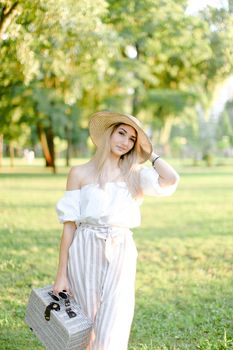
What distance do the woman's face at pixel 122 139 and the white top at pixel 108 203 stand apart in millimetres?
171

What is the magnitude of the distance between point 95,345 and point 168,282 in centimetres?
402

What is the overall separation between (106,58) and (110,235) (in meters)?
9.87

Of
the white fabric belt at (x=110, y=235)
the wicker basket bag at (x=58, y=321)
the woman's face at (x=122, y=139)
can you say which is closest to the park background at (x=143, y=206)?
the wicker basket bag at (x=58, y=321)

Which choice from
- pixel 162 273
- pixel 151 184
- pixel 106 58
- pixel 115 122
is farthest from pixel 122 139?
pixel 106 58

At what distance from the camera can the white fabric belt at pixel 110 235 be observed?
2869mm

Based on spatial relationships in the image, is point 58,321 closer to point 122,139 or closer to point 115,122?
point 122,139

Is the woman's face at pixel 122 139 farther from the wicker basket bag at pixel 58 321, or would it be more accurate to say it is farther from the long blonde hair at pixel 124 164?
the wicker basket bag at pixel 58 321

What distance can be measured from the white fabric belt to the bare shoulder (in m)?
0.26

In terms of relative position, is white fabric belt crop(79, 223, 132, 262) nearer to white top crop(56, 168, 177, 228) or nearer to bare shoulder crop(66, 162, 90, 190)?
white top crop(56, 168, 177, 228)

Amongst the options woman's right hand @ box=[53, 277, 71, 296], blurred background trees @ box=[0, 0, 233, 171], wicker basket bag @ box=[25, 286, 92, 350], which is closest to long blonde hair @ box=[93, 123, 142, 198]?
woman's right hand @ box=[53, 277, 71, 296]

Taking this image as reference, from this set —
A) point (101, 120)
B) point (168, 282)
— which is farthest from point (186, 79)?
point (101, 120)

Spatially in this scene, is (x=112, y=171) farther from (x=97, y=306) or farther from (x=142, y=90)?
(x=142, y=90)

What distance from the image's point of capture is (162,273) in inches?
279

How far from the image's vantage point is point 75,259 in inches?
116
